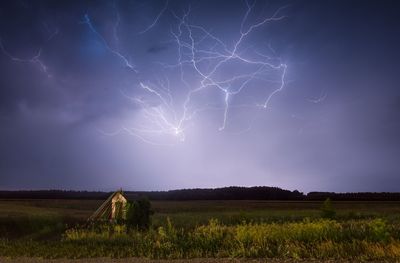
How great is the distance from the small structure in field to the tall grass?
7922 mm

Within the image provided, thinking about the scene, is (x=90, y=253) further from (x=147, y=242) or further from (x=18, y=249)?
(x=18, y=249)

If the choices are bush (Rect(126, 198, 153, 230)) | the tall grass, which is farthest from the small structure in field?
the tall grass

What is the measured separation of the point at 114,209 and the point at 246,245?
52.3ft

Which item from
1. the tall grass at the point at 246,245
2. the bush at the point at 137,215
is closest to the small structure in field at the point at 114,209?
the bush at the point at 137,215

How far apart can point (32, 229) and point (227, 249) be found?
2060 centimetres

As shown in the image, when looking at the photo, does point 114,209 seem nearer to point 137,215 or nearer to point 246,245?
point 137,215

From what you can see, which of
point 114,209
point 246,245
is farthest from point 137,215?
point 246,245

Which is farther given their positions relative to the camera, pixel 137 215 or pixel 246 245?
pixel 137 215

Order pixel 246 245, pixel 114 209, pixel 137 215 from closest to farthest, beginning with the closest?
1. pixel 246 245
2. pixel 137 215
3. pixel 114 209

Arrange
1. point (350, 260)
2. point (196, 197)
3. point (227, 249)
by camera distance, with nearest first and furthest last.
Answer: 1. point (350, 260)
2. point (227, 249)
3. point (196, 197)

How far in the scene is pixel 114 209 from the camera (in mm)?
32312

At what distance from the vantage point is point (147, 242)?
19.6m

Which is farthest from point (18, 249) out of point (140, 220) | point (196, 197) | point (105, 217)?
point (196, 197)

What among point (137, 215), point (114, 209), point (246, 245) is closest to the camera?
point (246, 245)
